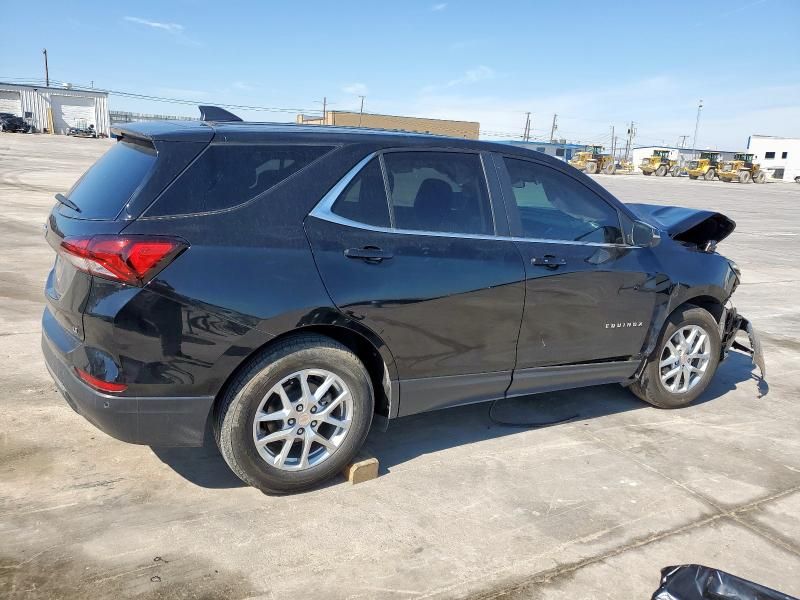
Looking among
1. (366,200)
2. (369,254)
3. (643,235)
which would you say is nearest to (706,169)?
(643,235)

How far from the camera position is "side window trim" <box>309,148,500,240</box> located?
314 centimetres

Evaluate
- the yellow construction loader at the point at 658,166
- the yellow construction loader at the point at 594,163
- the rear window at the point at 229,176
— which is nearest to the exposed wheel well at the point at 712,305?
the rear window at the point at 229,176

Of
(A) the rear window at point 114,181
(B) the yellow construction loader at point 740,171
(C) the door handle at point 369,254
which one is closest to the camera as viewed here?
(A) the rear window at point 114,181

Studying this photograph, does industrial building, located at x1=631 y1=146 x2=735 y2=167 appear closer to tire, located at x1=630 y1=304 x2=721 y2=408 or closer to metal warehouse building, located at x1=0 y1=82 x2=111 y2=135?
metal warehouse building, located at x1=0 y1=82 x2=111 y2=135

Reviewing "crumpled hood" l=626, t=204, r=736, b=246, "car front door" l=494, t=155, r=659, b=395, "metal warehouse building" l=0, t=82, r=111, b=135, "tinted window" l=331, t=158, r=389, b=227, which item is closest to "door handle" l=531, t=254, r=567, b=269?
"car front door" l=494, t=155, r=659, b=395

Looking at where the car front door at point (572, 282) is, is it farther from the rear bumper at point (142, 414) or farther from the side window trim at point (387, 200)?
the rear bumper at point (142, 414)

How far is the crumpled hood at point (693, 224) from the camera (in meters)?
4.65

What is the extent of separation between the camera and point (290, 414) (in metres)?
3.10

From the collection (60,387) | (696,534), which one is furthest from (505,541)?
(60,387)

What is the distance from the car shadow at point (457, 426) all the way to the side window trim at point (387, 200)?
52.1 inches

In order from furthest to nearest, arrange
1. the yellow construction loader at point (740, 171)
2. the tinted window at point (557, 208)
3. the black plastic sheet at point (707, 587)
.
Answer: the yellow construction loader at point (740, 171) < the tinted window at point (557, 208) < the black plastic sheet at point (707, 587)

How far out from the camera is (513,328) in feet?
12.1

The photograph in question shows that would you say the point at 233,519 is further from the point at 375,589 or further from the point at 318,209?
the point at 318,209

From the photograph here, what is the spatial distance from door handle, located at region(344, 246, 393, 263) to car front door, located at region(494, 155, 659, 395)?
908mm
